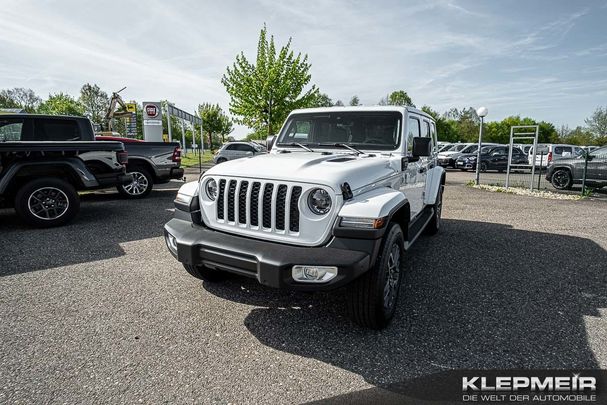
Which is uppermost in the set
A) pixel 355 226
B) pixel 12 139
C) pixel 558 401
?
pixel 12 139

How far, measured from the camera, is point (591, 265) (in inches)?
179

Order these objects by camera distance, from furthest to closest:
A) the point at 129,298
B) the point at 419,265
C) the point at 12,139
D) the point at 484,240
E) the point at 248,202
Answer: the point at 12,139 → the point at 484,240 → the point at 419,265 → the point at 129,298 → the point at 248,202

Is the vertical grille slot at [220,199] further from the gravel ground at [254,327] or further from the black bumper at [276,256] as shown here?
the gravel ground at [254,327]

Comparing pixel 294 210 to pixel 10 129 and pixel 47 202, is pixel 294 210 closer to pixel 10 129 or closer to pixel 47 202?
pixel 47 202

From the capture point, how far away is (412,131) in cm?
421

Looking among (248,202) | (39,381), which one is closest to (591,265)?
(248,202)

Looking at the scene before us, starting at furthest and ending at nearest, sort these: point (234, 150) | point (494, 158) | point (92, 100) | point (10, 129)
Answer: point (92, 100)
point (494, 158)
point (234, 150)
point (10, 129)

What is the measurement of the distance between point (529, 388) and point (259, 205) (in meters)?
2.20

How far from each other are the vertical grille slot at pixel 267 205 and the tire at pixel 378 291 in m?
0.80

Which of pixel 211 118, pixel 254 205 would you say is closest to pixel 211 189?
pixel 254 205

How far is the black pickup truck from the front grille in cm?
467

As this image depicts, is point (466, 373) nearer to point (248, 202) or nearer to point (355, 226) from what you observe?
point (355, 226)

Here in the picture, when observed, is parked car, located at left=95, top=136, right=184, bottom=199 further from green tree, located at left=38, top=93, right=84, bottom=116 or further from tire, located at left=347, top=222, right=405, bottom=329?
green tree, located at left=38, top=93, right=84, bottom=116

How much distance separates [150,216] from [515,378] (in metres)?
6.58
